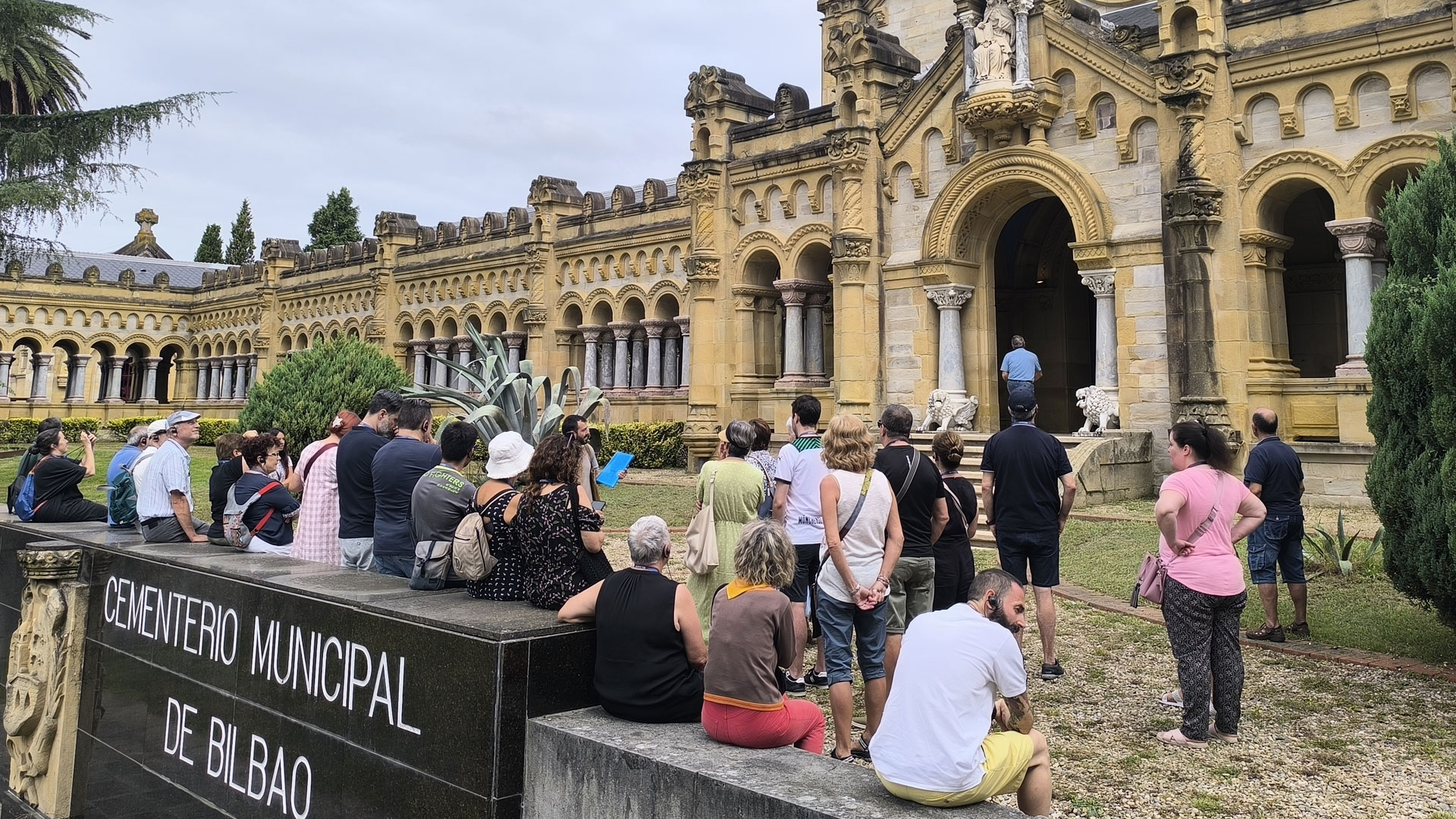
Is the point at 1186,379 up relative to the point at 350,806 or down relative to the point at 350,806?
up

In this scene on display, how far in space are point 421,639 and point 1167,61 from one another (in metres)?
14.8

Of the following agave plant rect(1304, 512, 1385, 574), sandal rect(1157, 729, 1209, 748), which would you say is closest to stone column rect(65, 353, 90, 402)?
agave plant rect(1304, 512, 1385, 574)

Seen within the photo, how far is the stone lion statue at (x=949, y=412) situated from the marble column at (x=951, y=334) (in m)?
0.20

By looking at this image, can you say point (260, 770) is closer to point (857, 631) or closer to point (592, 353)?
point (857, 631)

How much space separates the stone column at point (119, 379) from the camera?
4659cm

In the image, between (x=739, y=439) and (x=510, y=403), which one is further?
(x=510, y=403)

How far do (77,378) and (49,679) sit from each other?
45928 millimetres

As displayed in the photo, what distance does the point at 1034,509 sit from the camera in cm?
728

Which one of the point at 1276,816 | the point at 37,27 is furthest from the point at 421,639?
the point at 37,27

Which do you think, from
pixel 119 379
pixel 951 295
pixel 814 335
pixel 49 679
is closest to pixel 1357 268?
pixel 951 295

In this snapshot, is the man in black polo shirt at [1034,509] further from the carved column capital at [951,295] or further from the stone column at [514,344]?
the stone column at [514,344]

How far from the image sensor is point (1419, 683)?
277 inches

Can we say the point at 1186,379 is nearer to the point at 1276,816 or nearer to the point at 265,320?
the point at 1276,816

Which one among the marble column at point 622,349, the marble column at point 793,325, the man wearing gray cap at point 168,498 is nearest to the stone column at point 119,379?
the marble column at point 622,349
